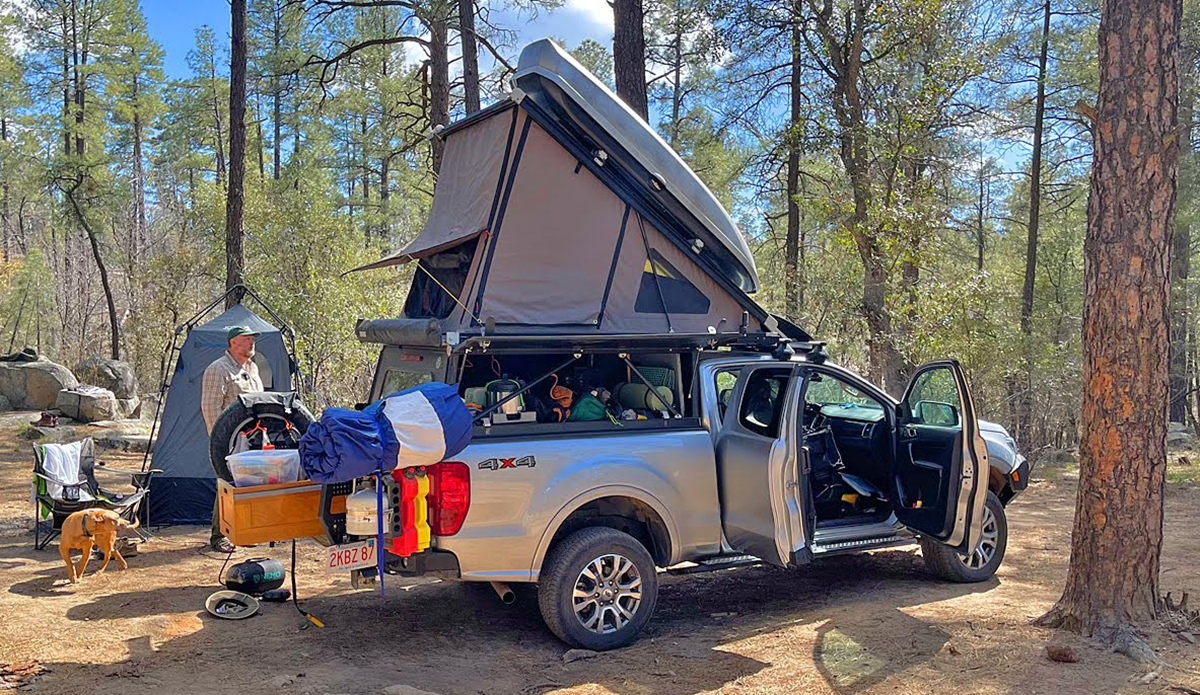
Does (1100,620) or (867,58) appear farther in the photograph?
(867,58)

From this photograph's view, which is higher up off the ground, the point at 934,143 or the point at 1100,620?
the point at 934,143

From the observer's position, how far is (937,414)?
20.5 ft

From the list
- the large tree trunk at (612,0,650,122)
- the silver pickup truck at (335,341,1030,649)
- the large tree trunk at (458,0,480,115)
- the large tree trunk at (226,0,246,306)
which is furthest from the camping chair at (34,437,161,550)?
the large tree trunk at (458,0,480,115)

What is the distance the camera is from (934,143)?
15859 millimetres

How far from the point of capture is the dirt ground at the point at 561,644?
474 cm

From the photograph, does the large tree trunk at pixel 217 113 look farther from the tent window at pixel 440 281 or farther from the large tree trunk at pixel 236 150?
the tent window at pixel 440 281

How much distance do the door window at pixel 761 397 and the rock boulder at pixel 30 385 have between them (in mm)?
15960

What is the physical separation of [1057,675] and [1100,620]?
656mm

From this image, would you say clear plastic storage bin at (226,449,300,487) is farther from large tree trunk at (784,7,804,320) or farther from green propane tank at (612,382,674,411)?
large tree trunk at (784,7,804,320)

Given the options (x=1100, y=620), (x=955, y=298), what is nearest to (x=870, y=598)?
(x=1100, y=620)

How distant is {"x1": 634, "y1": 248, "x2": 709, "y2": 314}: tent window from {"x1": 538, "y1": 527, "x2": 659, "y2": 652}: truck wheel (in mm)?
1637

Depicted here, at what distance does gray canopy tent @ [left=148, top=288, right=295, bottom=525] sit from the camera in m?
9.23

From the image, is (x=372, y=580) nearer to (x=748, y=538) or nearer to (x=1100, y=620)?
(x=748, y=538)

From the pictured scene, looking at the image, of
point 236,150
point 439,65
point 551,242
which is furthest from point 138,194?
point 551,242
